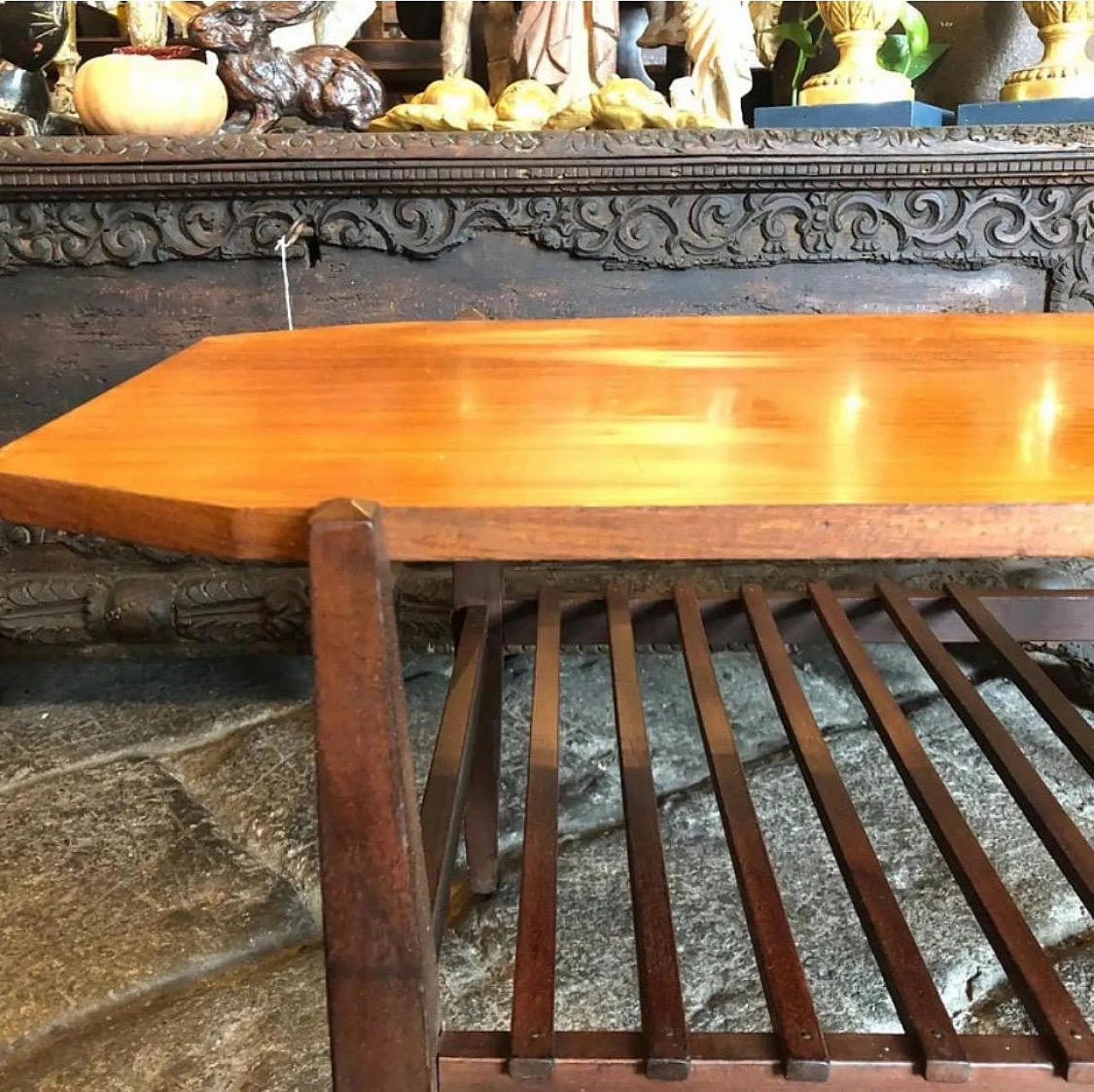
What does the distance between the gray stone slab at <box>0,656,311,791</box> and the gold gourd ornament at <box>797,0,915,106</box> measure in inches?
47.8

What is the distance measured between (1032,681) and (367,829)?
2.35ft

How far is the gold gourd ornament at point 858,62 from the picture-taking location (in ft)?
5.01

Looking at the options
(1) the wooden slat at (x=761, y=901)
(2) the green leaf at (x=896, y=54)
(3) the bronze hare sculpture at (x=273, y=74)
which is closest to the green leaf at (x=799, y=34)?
(2) the green leaf at (x=896, y=54)

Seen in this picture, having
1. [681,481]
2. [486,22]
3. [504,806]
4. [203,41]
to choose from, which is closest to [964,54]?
[486,22]

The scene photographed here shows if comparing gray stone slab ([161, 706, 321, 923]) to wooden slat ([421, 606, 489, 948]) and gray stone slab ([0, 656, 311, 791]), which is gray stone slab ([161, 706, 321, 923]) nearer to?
gray stone slab ([0, 656, 311, 791])

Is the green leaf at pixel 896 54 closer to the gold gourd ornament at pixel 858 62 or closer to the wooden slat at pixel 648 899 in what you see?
the gold gourd ornament at pixel 858 62

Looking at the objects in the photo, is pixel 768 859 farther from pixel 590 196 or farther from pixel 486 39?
pixel 486 39

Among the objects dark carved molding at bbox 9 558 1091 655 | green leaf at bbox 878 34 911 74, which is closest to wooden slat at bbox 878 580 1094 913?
dark carved molding at bbox 9 558 1091 655

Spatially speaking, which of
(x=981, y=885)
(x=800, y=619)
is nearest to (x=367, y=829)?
(x=981, y=885)

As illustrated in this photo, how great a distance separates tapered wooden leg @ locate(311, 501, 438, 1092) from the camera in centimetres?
44

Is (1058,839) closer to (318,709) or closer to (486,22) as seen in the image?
(318,709)

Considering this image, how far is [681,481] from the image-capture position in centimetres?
47

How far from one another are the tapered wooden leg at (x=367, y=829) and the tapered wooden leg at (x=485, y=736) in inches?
19.1

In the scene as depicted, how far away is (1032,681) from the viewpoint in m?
0.97
